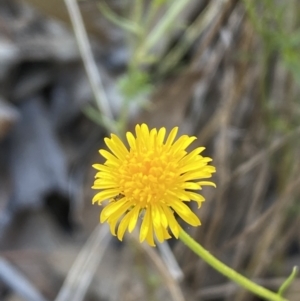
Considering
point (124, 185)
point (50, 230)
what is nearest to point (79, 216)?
point (50, 230)

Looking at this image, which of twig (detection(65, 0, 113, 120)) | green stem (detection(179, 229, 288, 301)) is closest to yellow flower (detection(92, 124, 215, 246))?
green stem (detection(179, 229, 288, 301))

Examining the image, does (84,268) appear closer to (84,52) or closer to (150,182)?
(84,52)

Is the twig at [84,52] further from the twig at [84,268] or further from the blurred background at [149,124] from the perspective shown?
the twig at [84,268]

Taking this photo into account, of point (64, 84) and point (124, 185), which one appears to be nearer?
point (124, 185)

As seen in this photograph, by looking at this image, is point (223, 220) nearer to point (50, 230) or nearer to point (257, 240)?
point (257, 240)

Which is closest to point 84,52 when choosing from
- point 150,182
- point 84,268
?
point 84,268

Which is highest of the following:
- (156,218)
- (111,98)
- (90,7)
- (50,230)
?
(90,7)

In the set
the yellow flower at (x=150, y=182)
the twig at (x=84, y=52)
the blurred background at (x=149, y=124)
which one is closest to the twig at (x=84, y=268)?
the blurred background at (x=149, y=124)
